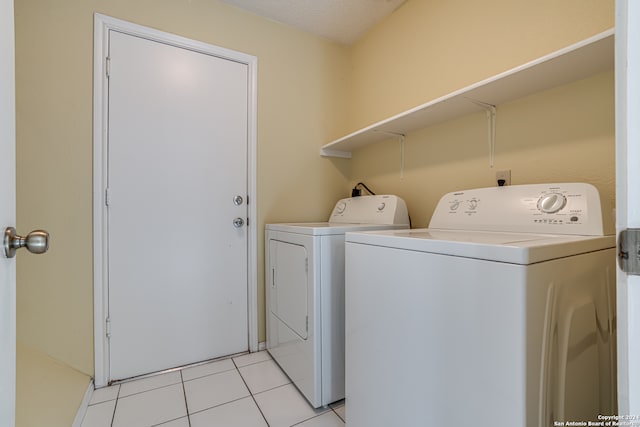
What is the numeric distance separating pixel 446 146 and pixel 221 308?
1.81 m

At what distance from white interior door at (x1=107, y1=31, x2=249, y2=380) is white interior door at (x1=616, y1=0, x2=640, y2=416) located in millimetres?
1866

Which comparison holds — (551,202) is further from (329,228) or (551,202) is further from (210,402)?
(210,402)

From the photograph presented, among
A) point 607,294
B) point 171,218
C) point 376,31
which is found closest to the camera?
point 607,294

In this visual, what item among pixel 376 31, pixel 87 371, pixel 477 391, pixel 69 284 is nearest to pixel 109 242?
pixel 69 284

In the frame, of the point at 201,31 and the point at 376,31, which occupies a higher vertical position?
the point at 376,31

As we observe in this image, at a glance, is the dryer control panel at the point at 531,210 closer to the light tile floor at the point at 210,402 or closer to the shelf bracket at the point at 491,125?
the shelf bracket at the point at 491,125

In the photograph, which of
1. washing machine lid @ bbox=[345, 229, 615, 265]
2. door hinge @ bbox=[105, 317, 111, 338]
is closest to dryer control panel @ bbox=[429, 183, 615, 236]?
washing machine lid @ bbox=[345, 229, 615, 265]

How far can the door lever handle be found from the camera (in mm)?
533

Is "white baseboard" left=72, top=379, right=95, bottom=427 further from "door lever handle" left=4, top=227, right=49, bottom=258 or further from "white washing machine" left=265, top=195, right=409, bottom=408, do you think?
"door lever handle" left=4, top=227, right=49, bottom=258

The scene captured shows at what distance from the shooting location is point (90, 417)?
1.33m

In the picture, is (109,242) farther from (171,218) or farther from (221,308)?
(221,308)

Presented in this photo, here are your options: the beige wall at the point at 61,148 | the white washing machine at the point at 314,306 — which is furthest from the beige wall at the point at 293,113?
the white washing machine at the point at 314,306

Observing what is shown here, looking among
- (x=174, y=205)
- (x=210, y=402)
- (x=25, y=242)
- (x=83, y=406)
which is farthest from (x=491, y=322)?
(x=83, y=406)
